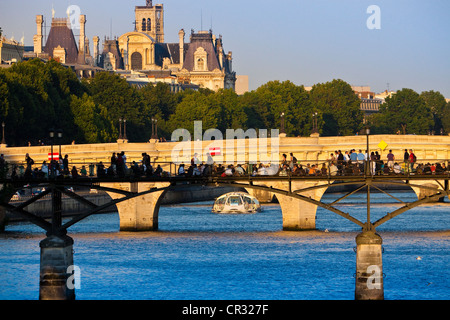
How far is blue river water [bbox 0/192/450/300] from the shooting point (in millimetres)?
48438

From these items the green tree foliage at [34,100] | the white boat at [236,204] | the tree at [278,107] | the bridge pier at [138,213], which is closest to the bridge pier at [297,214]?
the bridge pier at [138,213]

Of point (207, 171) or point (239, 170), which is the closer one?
point (207, 171)

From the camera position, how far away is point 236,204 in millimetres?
90250

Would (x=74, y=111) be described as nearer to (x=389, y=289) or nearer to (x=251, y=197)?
(x=251, y=197)

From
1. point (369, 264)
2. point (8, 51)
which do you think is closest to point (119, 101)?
point (8, 51)

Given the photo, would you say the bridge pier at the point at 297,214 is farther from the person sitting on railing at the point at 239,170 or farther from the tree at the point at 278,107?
the tree at the point at 278,107

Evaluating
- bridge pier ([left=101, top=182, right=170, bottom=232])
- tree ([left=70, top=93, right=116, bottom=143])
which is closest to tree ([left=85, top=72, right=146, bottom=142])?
tree ([left=70, top=93, right=116, bottom=143])

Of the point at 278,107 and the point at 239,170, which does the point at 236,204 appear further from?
the point at 278,107

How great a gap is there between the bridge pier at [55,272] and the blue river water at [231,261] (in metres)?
3.76

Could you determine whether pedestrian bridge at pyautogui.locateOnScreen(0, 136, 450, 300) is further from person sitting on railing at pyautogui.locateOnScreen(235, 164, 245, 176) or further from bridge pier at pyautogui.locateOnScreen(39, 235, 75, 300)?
person sitting on railing at pyautogui.locateOnScreen(235, 164, 245, 176)

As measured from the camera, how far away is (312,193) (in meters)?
72.0

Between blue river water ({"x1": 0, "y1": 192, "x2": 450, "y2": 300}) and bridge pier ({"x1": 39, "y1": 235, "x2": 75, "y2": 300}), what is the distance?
3.76m

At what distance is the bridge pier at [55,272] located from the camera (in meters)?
42.3

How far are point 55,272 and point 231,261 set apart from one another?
15.8 meters
